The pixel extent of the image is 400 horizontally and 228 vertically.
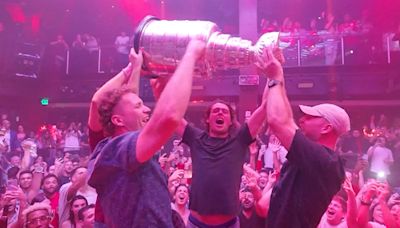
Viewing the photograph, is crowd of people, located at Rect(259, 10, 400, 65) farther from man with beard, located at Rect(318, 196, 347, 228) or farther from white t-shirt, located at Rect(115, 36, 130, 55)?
man with beard, located at Rect(318, 196, 347, 228)

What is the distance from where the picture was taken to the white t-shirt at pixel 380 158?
783 cm

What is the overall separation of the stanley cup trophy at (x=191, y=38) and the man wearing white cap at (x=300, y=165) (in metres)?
0.10

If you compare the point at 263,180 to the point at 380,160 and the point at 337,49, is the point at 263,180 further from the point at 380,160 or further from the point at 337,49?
the point at 337,49

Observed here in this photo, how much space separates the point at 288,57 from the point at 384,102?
2.95 meters

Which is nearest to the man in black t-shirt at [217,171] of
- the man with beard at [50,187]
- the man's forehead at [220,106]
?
the man's forehead at [220,106]

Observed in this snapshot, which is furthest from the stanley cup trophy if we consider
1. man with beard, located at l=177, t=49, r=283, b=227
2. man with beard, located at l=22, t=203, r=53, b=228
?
man with beard, located at l=22, t=203, r=53, b=228

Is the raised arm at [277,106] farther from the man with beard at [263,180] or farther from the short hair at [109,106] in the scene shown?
the man with beard at [263,180]

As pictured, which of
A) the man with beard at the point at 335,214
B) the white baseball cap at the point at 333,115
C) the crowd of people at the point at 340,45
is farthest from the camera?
the crowd of people at the point at 340,45

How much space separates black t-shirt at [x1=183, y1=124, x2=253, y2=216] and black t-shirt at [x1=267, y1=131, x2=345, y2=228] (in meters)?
0.76

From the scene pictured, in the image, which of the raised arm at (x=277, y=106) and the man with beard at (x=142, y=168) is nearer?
the man with beard at (x=142, y=168)

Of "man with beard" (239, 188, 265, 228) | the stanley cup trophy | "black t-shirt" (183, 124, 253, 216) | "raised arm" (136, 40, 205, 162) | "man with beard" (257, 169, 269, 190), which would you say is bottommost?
"man with beard" (239, 188, 265, 228)

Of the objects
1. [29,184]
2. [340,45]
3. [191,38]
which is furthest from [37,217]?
[340,45]

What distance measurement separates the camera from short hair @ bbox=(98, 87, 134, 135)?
1.76 meters

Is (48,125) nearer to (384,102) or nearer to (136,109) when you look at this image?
(384,102)
